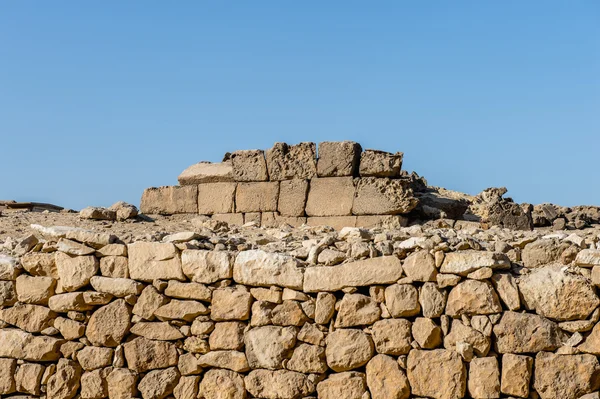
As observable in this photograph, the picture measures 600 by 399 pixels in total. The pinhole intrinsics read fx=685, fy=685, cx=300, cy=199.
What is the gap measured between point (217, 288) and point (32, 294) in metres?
2.33

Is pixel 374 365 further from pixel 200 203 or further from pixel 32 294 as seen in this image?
pixel 200 203

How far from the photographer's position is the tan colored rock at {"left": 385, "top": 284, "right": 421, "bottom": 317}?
6875 mm

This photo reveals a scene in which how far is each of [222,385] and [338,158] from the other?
5.83 m

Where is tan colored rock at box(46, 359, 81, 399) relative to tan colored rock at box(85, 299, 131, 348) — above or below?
below

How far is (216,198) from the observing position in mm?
13320

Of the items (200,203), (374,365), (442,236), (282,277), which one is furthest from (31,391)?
(200,203)

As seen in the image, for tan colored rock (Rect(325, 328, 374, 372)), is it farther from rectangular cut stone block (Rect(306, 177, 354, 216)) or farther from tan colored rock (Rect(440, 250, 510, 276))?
rectangular cut stone block (Rect(306, 177, 354, 216))

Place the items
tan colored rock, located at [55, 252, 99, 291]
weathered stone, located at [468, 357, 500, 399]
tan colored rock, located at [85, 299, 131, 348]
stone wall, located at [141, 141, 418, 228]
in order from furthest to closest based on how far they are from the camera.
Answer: stone wall, located at [141, 141, 418, 228], tan colored rock, located at [55, 252, 99, 291], tan colored rock, located at [85, 299, 131, 348], weathered stone, located at [468, 357, 500, 399]

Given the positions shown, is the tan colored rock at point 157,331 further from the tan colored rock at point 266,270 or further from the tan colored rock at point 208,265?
the tan colored rock at point 266,270

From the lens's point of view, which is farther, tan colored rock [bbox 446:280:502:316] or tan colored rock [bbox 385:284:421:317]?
tan colored rock [bbox 385:284:421:317]

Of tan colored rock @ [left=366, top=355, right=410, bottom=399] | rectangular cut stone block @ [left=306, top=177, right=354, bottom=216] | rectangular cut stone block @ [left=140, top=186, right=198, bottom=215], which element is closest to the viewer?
tan colored rock @ [left=366, top=355, right=410, bottom=399]

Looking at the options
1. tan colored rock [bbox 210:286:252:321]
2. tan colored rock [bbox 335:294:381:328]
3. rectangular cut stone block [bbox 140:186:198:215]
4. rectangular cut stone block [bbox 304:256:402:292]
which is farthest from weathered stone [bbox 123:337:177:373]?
rectangular cut stone block [bbox 140:186:198:215]

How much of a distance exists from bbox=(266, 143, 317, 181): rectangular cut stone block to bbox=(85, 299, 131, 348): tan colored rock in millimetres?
5467

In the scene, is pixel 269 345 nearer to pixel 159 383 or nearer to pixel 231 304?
pixel 231 304
